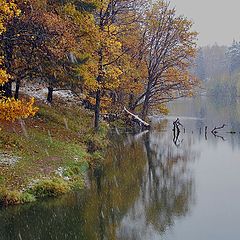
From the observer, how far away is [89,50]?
90.2ft

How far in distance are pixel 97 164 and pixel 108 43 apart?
26.5ft

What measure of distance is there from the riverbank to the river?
0.66 metres

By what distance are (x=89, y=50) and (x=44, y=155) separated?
8.40 m

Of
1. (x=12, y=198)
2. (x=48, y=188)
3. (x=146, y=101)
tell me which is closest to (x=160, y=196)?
(x=48, y=188)

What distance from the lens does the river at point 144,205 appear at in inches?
612

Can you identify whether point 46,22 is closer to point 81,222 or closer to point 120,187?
point 120,187

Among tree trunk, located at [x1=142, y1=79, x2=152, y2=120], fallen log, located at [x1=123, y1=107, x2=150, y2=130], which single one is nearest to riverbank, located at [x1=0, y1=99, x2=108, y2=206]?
fallen log, located at [x1=123, y1=107, x2=150, y2=130]

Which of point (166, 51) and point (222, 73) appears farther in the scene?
point (222, 73)

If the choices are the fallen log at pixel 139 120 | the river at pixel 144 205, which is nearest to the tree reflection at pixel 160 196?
the river at pixel 144 205

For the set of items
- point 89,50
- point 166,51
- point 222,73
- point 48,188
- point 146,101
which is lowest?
point 48,188

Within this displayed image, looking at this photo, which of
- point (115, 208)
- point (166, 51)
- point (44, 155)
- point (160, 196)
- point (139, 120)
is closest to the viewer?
point (115, 208)

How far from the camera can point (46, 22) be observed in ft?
73.2

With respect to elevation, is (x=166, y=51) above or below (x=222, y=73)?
below

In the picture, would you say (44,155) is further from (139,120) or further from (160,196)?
(139,120)
